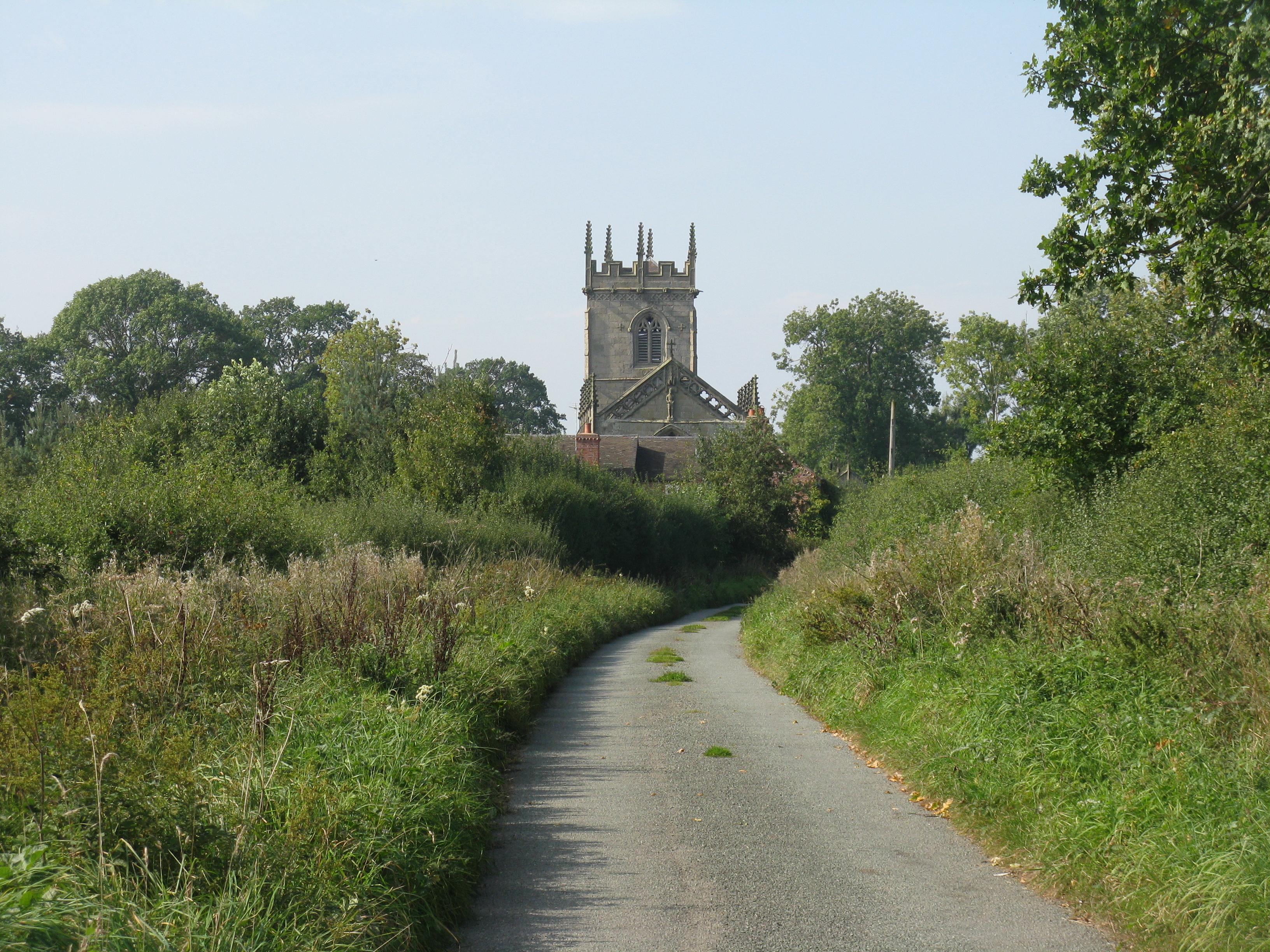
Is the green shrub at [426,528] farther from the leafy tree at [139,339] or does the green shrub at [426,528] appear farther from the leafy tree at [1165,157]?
the leafy tree at [139,339]

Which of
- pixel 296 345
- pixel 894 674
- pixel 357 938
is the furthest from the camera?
pixel 296 345

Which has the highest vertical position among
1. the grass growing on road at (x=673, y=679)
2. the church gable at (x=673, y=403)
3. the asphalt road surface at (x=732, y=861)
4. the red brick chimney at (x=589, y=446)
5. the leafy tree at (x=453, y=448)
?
the church gable at (x=673, y=403)

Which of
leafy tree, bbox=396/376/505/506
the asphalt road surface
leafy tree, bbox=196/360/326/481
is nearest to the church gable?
leafy tree, bbox=196/360/326/481

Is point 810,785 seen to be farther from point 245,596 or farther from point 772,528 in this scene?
point 772,528

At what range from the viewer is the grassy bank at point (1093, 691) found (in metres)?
5.67

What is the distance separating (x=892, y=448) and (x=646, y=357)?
24096 mm

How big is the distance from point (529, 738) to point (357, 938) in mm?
6188

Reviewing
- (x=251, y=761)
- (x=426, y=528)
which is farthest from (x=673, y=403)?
(x=251, y=761)

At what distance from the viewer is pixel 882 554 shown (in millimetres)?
16391

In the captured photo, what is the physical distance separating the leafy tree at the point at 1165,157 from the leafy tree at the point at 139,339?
6055 centimetres

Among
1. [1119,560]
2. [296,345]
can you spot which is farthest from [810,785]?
[296,345]

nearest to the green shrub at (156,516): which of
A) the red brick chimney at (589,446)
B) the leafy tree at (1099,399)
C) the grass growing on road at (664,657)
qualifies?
the grass growing on road at (664,657)

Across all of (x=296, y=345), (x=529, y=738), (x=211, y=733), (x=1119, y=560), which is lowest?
(x=529, y=738)

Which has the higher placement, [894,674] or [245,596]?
[245,596]
